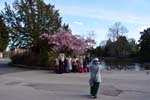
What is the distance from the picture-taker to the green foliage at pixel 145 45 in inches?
3829

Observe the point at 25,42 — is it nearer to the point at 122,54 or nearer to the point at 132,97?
the point at 132,97

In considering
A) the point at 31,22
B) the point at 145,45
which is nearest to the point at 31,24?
the point at 31,22

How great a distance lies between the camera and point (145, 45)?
99.1 meters

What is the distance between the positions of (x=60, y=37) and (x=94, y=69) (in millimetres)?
22396

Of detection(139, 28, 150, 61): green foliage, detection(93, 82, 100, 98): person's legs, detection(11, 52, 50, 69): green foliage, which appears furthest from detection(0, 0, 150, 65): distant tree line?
detection(139, 28, 150, 61): green foliage

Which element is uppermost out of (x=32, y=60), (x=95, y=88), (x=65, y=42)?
(x=65, y=42)

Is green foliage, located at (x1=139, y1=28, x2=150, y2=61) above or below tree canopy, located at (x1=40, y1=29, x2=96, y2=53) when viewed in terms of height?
above

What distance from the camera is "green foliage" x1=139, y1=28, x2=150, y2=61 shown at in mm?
97269

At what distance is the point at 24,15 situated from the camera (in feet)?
143

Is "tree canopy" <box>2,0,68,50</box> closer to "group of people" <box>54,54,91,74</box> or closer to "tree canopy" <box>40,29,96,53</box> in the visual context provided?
"tree canopy" <box>40,29,96,53</box>

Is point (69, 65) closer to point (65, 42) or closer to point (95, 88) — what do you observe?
point (65, 42)

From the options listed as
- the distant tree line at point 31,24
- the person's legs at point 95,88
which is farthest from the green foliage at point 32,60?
the person's legs at point 95,88

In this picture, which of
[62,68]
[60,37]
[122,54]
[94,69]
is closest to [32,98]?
[94,69]

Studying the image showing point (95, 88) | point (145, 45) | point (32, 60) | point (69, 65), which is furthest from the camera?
point (145, 45)
